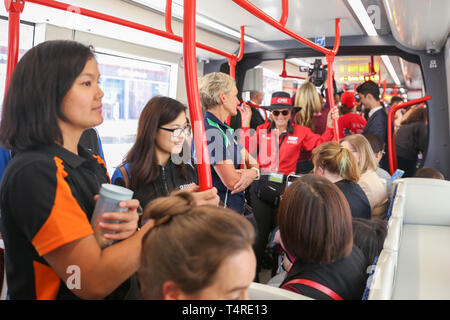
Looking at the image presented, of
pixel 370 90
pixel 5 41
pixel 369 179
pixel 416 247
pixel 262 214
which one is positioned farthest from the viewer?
pixel 370 90

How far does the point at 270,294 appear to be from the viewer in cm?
103

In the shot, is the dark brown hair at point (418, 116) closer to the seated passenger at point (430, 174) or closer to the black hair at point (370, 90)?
the black hair at point (370, 90)

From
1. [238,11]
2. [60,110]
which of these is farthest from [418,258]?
[238,11]

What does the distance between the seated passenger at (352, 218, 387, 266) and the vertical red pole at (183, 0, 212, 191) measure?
984 mm

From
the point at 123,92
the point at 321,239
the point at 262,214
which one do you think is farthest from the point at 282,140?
the point at 123,92

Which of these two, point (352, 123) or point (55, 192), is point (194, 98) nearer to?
point (55, 192)

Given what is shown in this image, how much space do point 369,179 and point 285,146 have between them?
0.94 metres

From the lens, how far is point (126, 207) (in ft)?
3.11

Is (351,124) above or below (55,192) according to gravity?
above

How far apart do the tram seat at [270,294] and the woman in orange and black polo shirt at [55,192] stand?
333mm

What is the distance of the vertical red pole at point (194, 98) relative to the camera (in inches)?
43.9

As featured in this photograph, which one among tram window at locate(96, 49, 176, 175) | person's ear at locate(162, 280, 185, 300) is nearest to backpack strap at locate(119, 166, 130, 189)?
person's ear at locate(162, 280, 185, 300)

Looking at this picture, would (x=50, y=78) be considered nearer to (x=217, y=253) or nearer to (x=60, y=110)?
(x=60, y=110)
